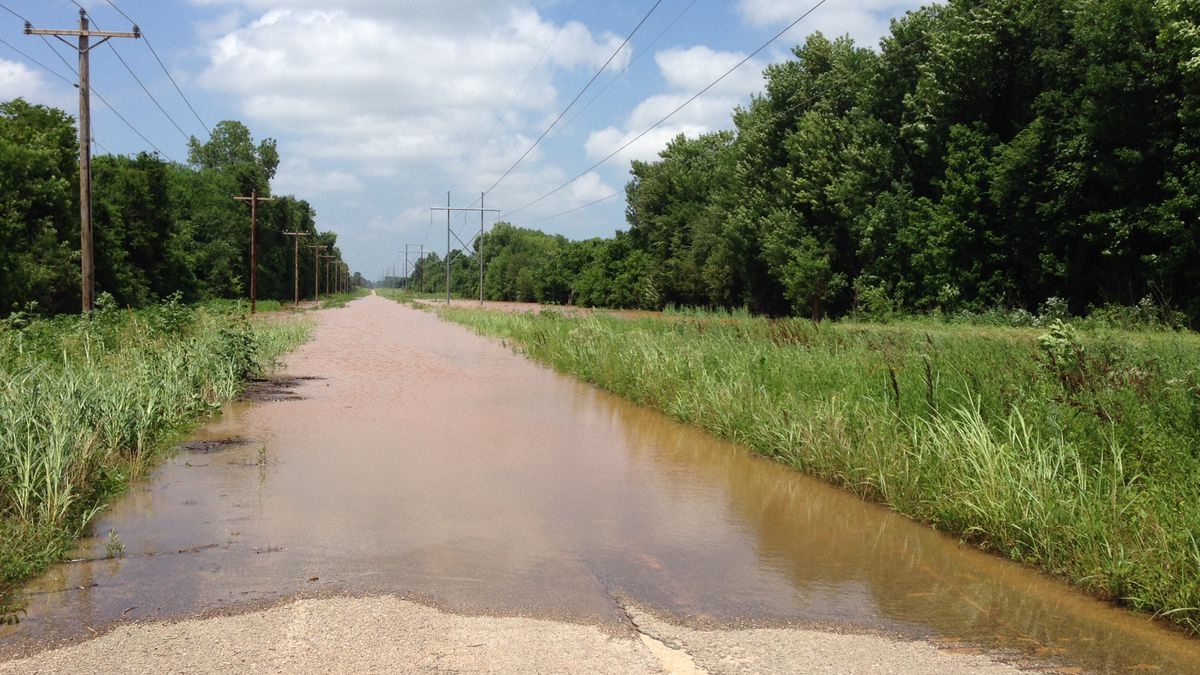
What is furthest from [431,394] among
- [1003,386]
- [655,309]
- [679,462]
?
[655,309]

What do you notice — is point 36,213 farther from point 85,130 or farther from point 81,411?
point 81,411

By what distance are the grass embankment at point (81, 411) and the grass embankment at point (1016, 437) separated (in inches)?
264

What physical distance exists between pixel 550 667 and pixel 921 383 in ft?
21.1

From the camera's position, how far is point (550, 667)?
172 inches

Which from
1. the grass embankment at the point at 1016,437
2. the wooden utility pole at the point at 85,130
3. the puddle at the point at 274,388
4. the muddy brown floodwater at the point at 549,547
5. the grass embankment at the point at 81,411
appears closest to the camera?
the muddy brown floodwater at the point at 549,547

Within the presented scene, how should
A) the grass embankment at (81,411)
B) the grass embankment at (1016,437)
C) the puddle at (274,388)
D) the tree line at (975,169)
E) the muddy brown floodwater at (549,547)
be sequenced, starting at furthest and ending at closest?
the tree line at (975,169)
the puddle at (274,388)
the grass embankment at (81,411)
the grass embankment at (1016,437)
the muddy brown floodwater at (549,547)

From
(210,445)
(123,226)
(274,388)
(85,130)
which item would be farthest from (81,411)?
(123,226)

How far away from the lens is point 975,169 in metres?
28.8

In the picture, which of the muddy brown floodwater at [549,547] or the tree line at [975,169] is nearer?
the muddy brown floodwater at [549,547]

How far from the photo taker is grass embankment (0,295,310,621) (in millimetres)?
6216

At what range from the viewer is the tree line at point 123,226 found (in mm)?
31297

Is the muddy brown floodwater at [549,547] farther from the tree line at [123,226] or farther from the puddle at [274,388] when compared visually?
the tree line at [123,226]

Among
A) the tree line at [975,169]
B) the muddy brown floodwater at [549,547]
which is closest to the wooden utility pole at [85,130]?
the muddy brown floodwater at [549,547]

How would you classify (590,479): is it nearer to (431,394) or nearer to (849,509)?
(849,509)
